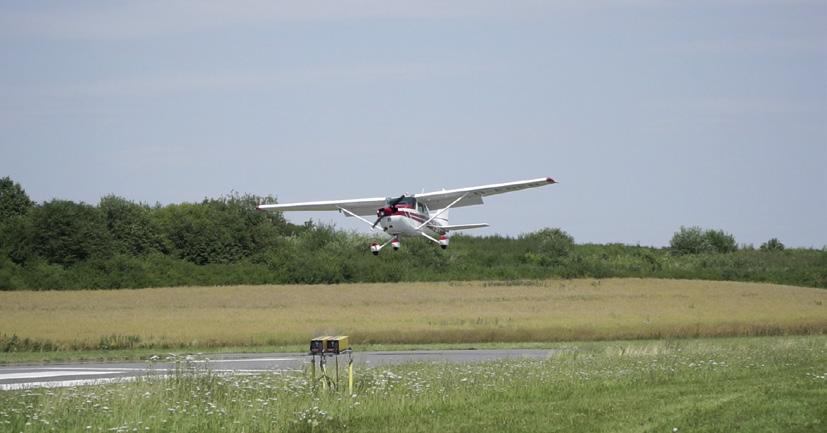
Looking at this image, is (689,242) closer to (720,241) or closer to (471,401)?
(720,241)

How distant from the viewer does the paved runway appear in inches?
1161

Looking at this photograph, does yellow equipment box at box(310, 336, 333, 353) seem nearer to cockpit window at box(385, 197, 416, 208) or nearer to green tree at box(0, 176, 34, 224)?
cockpit window at box(385, 197, 416, 208)

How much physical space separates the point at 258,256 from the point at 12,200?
42.6m

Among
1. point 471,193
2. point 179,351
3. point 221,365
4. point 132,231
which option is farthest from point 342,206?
point 132,231

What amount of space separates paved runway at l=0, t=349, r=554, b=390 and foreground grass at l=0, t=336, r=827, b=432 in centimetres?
402

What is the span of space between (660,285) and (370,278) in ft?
59.2

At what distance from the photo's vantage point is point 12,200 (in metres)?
112

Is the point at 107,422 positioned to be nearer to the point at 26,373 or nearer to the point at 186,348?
the point at 26,373

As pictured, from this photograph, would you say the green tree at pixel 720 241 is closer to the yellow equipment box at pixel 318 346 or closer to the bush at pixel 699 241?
the bush at pixel 699 241

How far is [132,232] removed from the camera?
86188 millimetres

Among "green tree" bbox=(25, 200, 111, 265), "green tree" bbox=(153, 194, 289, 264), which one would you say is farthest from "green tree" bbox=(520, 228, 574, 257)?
"green tree" bbox=(25, 200, 111, 265)

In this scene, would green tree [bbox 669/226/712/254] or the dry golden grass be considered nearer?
Result: the dry golden grass

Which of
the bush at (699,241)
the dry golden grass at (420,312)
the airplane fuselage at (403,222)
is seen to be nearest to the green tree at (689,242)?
the bush at (699,241)

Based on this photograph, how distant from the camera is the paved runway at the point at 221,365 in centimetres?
2948
